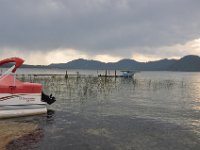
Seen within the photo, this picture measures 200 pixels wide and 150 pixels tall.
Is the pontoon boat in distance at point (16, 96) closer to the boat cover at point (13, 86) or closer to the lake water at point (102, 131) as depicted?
the boat cover at point (13, 86)

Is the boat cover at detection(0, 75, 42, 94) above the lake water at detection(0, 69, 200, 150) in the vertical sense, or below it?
above

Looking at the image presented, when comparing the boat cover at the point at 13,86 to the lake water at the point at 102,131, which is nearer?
the lake water at the point at 102,131

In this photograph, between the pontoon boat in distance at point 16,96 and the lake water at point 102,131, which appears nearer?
the lake water at point 102,131

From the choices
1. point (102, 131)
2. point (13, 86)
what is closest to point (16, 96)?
point (13, 86)

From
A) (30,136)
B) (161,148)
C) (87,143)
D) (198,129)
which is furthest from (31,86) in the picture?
(198,129)

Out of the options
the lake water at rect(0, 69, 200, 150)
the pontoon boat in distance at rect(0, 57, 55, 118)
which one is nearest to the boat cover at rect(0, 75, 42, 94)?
the pontoon boat in distance at rect(0, 57, 55, 118)

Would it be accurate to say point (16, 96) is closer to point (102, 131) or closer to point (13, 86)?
point (13, 86)

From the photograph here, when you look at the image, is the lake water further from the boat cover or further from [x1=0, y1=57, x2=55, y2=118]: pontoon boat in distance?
the boat cover

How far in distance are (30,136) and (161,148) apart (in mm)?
7978

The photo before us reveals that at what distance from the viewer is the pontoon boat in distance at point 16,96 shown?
21422 mm

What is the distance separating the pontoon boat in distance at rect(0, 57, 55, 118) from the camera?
70.3 feet

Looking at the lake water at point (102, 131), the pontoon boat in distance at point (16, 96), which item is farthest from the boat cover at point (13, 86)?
the lake water at point (102, 131)

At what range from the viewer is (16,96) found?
2197 cm

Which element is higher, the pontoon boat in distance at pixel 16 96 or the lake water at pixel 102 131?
the pontoon boat in distance at pixel 16 96
